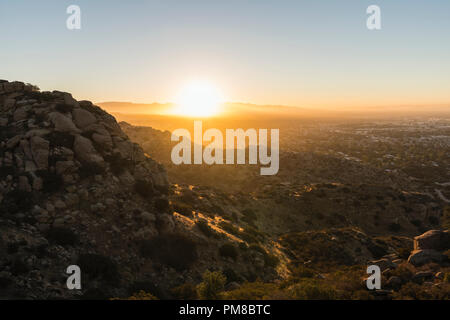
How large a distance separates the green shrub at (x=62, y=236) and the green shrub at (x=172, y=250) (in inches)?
181

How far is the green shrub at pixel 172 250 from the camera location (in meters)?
18.4

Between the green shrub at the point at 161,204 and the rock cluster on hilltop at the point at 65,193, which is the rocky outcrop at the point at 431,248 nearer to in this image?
the rock cluster on hilltop at the point at 65,193

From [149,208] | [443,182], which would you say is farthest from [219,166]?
[443,182]

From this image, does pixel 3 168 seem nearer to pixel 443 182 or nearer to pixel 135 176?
pixel 135 176

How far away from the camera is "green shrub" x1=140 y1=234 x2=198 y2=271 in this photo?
1844 cm

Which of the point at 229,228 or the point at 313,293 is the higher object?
the point at 313,293

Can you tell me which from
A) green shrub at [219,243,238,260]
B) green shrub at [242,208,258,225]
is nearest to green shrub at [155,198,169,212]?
green shrub at [219,243,238,260]

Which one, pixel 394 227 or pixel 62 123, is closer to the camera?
pixel 62 123

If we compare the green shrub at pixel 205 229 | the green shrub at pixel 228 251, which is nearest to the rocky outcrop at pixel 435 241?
the green shrub at pixel 228 251

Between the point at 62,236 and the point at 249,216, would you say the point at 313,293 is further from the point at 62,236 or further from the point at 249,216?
the point at 249,216

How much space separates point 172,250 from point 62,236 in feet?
25.1

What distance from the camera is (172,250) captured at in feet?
64.3

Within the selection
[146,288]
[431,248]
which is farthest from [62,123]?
[431,248]

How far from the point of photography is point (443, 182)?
242 feet
